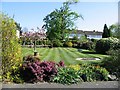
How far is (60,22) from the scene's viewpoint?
5475cm

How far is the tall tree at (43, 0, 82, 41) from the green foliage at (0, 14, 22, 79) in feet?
133

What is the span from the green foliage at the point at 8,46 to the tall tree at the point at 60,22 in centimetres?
4058

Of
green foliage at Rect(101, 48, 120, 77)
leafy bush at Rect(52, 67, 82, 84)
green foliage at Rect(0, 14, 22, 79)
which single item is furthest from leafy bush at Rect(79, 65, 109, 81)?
green foliage at Rect(0, 14, 22, 79)

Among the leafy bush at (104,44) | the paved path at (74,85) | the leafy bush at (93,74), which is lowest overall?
the paved path at (74,85)

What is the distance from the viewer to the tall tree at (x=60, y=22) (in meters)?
52.6

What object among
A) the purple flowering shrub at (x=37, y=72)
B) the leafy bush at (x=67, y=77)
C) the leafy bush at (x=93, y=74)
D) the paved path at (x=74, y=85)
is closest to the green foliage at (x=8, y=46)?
the purple flowering shrub at (x=37, y=72)

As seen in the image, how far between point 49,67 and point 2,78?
172cm

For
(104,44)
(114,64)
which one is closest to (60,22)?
(104,44)

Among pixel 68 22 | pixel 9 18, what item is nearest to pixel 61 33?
pixel 68 22

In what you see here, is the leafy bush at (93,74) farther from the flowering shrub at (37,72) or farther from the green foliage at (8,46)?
the green foliage at (8,46)

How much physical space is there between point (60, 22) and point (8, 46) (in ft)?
148

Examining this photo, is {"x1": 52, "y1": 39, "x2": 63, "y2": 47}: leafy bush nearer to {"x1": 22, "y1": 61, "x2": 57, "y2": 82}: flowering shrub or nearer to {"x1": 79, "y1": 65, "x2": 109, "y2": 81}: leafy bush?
{"x1": 79, "y1": 65, "x2": 109, "y2": 81}: leafy bush

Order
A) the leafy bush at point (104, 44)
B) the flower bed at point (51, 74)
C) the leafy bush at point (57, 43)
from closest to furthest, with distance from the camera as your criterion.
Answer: the flower bed at point (51, 74), the leafy bush at point (104, 44), the leafy bush at point (57, 43)

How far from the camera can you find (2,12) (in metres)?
10.1
